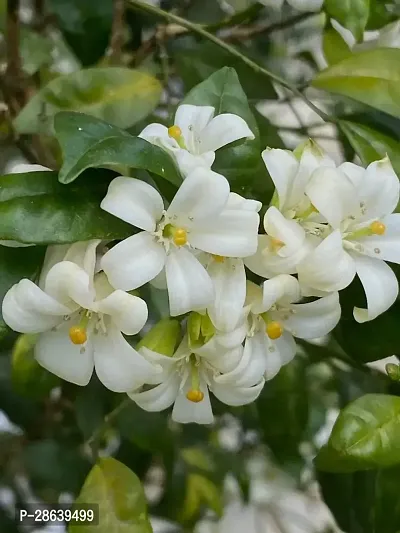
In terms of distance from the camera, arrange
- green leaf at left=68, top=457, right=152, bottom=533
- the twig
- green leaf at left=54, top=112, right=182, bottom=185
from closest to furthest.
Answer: green leaf at left=54, top=112, right=182, bottom=185 → green leaf at left=68, top=457, right=152, bottom=533 → the twig

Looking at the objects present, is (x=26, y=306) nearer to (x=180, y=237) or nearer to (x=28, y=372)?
(x=180, y=237)

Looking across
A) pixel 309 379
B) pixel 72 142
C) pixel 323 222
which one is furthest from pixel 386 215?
pixel 309 379

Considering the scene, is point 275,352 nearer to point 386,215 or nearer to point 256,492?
point 386,215

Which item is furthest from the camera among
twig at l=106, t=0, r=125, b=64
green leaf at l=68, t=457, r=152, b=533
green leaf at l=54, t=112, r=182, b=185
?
twig at l=106, t=0, r=125, b=64

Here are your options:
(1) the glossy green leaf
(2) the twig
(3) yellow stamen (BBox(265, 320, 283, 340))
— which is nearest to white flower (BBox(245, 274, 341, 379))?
(3) yellow stamen (BBox(265, 320, 283, 340))

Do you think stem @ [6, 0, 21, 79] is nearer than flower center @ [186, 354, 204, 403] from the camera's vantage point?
No

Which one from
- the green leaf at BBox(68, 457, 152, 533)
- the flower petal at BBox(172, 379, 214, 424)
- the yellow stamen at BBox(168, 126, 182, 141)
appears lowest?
the green leaf at BBox(68, 457, 152, 533)

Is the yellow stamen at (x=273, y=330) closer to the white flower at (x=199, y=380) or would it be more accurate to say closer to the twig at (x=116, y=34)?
the white flower at (x=199, y=380)

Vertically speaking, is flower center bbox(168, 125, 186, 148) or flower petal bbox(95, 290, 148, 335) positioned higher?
flower center bbox(168, 125, 186, 148)

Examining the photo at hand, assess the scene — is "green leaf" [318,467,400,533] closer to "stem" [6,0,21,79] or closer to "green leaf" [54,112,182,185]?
"green leaf" [54,112,182,185]
